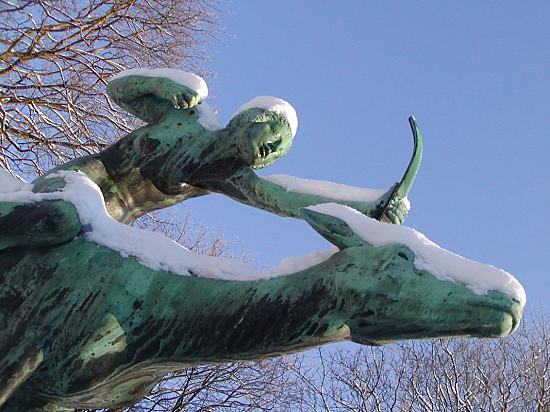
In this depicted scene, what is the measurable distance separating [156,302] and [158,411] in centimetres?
820

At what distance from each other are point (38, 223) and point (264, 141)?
636mm

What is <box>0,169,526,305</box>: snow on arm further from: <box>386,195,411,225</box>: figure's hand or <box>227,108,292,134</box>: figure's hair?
<box>227,108,292,134</box>: figure's hair

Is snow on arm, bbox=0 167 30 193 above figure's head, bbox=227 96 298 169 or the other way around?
the other way around

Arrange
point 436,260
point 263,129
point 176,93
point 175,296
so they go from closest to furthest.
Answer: point 436,260, point 175,296, point 263,129, point 176,93

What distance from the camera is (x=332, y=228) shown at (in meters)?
1.60

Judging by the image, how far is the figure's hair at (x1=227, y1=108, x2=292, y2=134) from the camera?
206 centimetres

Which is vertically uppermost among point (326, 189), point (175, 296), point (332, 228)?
point (326, 189)

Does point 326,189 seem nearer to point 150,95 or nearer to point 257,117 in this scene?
point 257,117

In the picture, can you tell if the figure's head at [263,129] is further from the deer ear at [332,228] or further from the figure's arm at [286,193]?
the deer ear at [332,228]

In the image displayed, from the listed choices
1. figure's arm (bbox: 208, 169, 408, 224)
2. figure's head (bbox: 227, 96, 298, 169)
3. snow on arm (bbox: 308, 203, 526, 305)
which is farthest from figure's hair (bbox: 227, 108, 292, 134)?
snow on arm (bbox: 308, 203, 526, 305)

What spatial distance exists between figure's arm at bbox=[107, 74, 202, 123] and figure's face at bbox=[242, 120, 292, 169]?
0.24 metres

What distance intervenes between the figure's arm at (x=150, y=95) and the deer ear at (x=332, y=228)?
28.9 inches

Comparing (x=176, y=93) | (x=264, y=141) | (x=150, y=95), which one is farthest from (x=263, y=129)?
(x=150, y=95)

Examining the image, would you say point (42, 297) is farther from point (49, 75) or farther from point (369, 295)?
point (49, 75)
